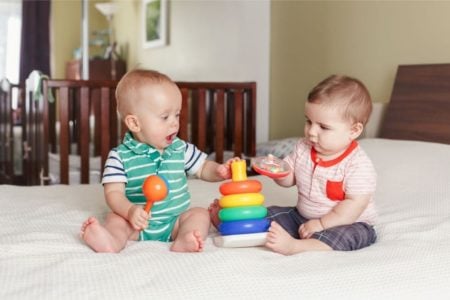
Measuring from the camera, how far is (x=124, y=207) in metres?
1.35

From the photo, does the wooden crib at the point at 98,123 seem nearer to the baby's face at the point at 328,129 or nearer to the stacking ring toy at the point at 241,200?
the baby's face at the point at 328,129

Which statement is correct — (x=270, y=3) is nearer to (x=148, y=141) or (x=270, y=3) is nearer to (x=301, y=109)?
(x=301, y=109)

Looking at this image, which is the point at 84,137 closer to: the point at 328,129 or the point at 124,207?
the point at 124,207

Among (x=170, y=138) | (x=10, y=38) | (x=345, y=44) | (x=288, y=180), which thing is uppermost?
(x=10, y=38)

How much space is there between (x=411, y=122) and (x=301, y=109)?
3.77 ft

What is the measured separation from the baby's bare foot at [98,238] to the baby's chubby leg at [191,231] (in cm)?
12

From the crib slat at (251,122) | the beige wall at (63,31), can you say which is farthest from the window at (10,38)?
the crib slat at (251,122)

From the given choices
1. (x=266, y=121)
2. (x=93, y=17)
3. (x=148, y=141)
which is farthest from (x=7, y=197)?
(x=93, y=17)

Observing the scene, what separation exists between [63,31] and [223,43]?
3194mm

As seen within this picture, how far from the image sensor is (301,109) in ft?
11.4

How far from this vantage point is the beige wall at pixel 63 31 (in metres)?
6.57

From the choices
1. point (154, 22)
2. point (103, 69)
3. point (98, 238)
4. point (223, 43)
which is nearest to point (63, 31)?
point (103, 69)

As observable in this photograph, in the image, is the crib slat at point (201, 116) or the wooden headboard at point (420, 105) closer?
the wooden headboard at point (420, 105)

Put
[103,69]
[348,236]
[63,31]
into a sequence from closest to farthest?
[348,236]
[103,69]
[63,31]
